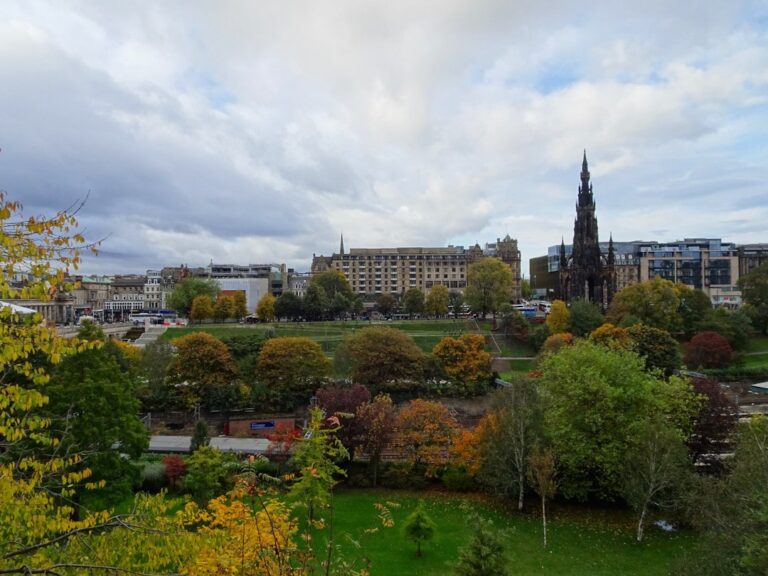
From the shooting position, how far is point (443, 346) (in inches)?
1764

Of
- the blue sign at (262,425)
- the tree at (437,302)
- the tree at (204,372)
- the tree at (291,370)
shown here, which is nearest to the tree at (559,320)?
the tree at (291,370)

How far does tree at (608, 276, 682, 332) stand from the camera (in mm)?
55250

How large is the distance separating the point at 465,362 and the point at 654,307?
25.9 m

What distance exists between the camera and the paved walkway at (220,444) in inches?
1214

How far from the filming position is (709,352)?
46.2 meters

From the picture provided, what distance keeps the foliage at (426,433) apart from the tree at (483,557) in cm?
1169

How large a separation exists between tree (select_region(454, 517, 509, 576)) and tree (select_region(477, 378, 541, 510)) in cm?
820

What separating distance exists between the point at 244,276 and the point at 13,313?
420ft

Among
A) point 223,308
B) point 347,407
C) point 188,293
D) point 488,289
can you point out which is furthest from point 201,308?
point 347,407

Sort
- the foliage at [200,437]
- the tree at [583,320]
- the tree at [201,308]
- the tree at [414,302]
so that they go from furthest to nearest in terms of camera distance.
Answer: the tree at [414,302] → the tree at [201,308] → the tree at [583,320] → the foliage at [200,437]

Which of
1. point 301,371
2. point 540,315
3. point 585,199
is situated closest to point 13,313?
point 301,371

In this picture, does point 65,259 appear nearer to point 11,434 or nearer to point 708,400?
point 11,434

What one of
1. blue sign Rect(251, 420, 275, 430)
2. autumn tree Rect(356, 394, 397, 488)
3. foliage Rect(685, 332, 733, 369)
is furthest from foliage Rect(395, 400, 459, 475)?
foliage Rect(685, 332, 733, 369)

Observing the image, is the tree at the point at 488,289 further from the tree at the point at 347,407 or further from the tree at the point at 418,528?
the tree at the point at 418,528
